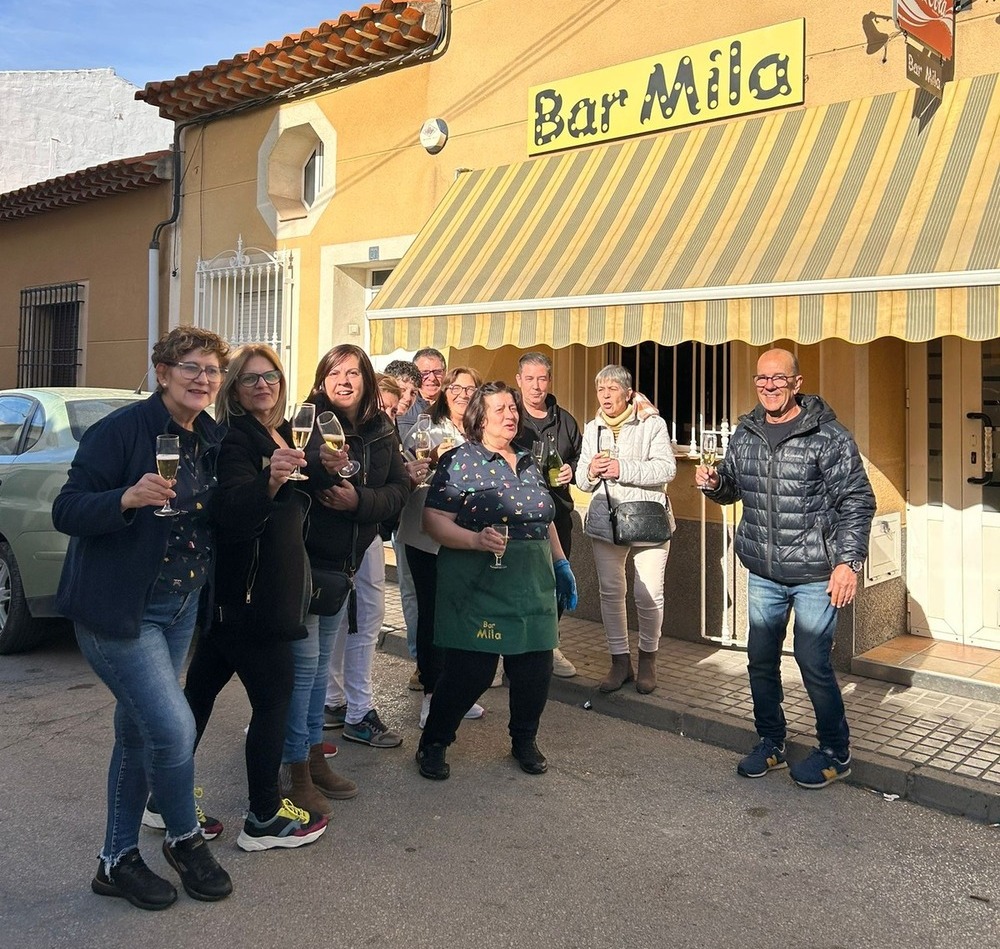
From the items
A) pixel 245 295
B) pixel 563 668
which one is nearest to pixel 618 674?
pixel 563 668

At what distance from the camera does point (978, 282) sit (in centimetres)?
464

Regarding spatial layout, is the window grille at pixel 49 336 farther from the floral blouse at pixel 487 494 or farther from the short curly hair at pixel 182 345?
the short curly hair at pixel 182 345

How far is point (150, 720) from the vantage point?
3209 millimetres

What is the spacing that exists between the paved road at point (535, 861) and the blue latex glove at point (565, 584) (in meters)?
0.77

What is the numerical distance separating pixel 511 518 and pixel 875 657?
2953 millimetres

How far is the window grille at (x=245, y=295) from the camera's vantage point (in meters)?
10.1

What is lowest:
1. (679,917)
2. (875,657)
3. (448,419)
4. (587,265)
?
(679,917)

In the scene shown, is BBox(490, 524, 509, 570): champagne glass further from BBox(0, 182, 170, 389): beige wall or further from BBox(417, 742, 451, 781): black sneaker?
BBox(0, 182, 170, 389): beige wall

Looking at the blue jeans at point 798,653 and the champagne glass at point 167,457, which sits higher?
the champagne glass at point 167,457

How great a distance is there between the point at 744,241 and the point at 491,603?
269cm

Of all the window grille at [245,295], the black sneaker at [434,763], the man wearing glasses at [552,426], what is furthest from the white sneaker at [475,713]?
the window grille at [245,295]

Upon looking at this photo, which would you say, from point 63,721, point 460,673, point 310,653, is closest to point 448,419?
point 460,673

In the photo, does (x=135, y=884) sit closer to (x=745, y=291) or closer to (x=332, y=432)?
(x=332, y=432)

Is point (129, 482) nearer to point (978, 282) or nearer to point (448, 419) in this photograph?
point (448, 419)
